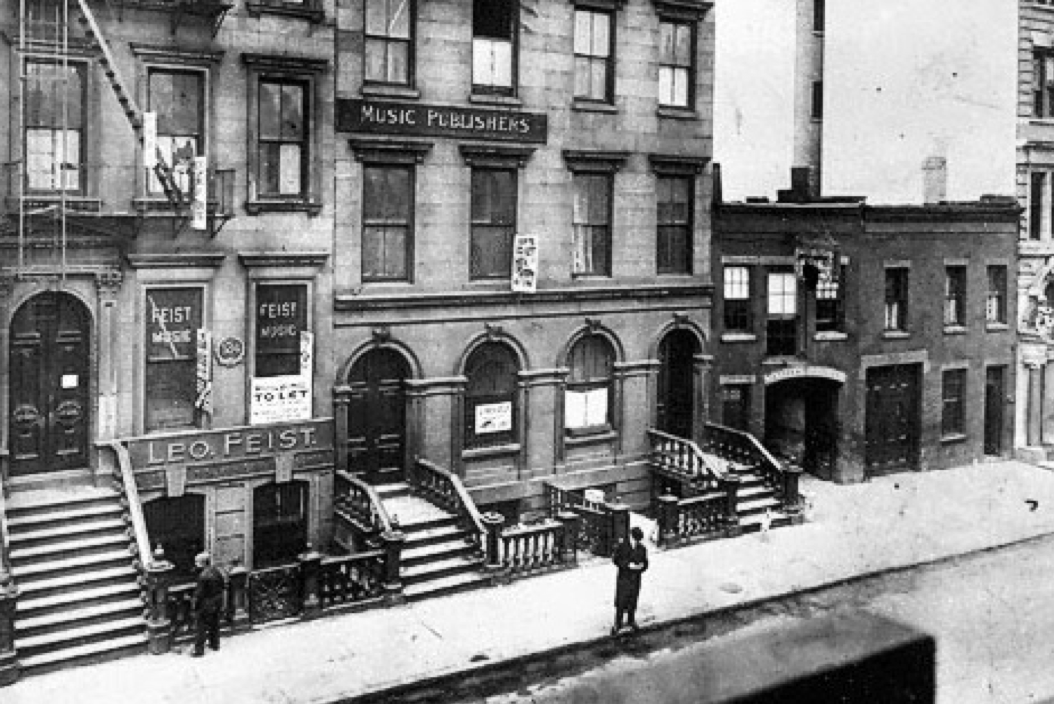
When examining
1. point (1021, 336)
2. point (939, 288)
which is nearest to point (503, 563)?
point (939, 288)

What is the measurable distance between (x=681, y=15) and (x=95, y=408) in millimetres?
15401

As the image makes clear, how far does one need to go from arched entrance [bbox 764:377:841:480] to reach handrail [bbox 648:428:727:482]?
14.8 feet

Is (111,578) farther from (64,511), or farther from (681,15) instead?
(681,15)

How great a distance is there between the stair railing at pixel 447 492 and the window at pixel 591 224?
5.56 metres

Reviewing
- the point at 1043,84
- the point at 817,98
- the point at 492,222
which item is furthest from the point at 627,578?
the point at 817,98

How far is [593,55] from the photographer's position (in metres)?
23.5

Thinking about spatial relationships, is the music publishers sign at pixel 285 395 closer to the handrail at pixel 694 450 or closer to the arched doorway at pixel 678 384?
the handrail at pixel 694 450

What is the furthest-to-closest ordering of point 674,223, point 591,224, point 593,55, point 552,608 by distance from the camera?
point 674,223 < point 591,224 < point 593,55 < point 552,608

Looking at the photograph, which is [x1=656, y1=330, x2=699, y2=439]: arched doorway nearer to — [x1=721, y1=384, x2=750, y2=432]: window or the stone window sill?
[x1=721, y1=384, x2=750, y2=432]: window

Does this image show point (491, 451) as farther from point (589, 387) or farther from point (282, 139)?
point (282, 139)

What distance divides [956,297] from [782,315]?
6.01 m

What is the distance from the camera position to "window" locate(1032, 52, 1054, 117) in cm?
3100

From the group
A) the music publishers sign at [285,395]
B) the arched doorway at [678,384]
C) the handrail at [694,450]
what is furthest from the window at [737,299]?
the music publishers sign at [285,395]

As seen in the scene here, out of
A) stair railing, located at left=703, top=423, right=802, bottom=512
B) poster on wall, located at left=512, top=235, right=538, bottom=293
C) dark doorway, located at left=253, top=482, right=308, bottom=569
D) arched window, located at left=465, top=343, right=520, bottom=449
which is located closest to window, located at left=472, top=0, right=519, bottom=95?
poster on wall, located at left=512, top=235, right=538, bottom=293
